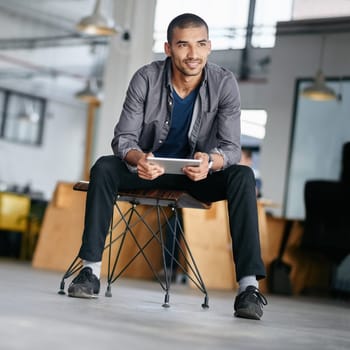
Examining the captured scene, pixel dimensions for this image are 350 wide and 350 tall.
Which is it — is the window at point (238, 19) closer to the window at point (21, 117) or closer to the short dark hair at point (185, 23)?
the short dark hair at point (185, 23)

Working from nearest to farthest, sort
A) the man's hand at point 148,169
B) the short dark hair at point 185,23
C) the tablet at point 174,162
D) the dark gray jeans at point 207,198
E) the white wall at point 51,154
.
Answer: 1. the tablet at point 174,162
2. the man's hand at point 148,169
3. the dark gray jeans at point 207,198
4. the short dark hair at point 185,23
5. the white wall at point 51,154

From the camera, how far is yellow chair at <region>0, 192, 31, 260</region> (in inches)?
436

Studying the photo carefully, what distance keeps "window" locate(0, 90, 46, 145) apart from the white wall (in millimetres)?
204

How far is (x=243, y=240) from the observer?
3000mm

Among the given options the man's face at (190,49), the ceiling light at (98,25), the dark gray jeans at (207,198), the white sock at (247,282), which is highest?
the ceiling light at (98,25)

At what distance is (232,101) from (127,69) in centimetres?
497

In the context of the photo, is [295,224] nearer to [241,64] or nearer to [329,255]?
[329,255]

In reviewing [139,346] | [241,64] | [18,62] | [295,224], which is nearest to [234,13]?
[241,64]

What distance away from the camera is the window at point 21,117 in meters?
20.4

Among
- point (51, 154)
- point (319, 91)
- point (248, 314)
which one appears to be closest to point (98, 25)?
point (319, 91)

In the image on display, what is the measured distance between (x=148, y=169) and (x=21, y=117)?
676 inches

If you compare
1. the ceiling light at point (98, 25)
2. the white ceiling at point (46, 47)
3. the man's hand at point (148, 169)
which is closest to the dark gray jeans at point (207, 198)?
the man's hand at point (148, 169)

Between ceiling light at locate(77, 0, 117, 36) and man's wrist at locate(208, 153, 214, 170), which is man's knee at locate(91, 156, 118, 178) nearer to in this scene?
man's wrist at locate(208, 153, 214, 170)

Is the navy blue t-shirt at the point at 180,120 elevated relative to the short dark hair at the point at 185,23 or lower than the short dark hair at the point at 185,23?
lower
